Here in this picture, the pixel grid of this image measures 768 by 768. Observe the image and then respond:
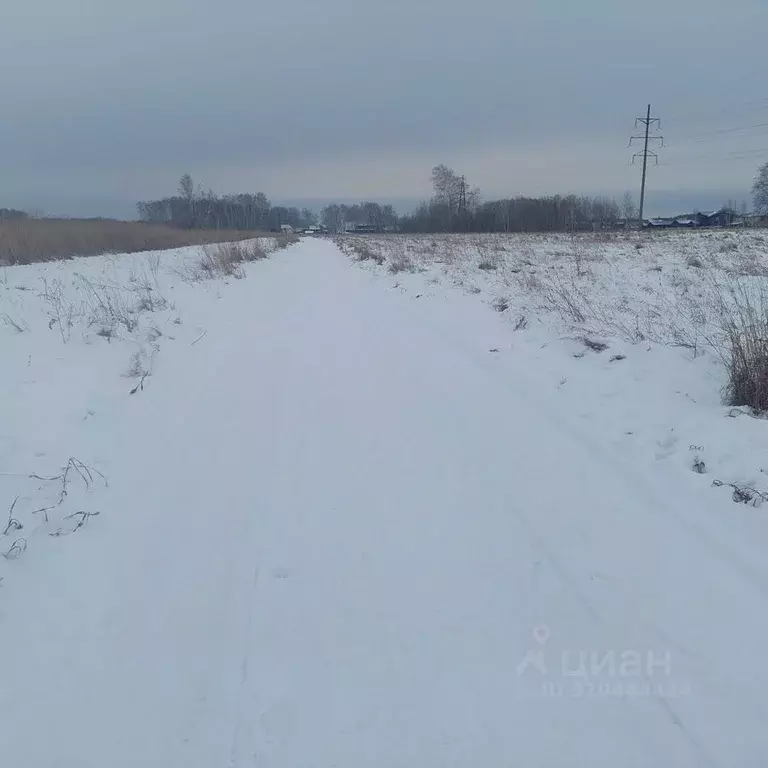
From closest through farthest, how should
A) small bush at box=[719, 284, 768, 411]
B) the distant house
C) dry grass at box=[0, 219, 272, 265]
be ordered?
small bush at box=[719, 284, 768, 411]
dry grass at box=[0, 219, 272, 265]
the distant house

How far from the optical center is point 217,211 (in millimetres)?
108875

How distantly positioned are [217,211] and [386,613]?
11599 cm

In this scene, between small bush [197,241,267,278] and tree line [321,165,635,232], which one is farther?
tree line [321,165,635,232]

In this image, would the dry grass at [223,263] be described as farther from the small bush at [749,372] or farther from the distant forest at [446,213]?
the distant forest at [446,213]

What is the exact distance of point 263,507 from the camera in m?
3.83

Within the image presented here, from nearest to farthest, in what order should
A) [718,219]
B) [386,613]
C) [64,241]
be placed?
1. [386,613]
2. [64,241]
3. [718,219]

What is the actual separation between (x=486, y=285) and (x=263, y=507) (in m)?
11.6

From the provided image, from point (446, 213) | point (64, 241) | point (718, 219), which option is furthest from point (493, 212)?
point (64, 241)

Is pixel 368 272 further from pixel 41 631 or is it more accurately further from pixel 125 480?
pixel 41 631

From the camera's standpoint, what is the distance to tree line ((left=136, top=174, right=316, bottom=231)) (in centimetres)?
9538

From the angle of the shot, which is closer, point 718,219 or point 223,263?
point 223,263

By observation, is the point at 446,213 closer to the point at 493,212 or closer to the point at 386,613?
the point at 493,212

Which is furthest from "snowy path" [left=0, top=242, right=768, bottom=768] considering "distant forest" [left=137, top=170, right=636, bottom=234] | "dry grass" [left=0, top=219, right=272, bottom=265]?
"distant forest" [left=137, top=170, right=636, bottom=234]

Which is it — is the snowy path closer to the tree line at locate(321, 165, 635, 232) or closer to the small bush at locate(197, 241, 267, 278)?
the small bush at locate(197, 241, 267, 278)
